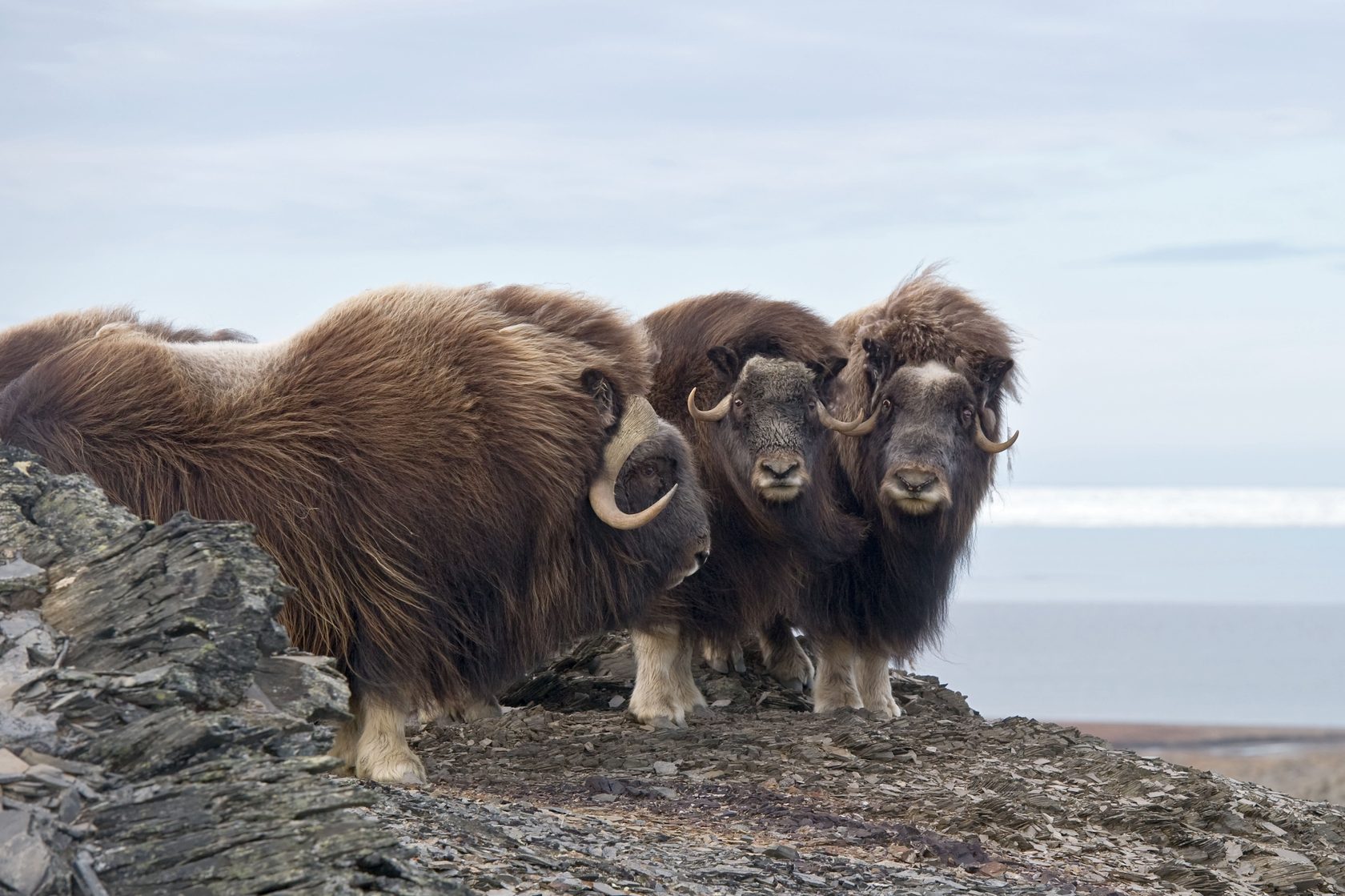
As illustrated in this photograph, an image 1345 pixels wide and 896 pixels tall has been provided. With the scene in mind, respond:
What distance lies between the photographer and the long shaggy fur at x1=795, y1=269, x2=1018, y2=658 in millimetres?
5703

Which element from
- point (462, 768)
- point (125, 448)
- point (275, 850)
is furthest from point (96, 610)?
point (462, 768)

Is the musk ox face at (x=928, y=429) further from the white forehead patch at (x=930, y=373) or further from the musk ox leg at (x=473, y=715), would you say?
the musk ox leg at (x=473, y=715)

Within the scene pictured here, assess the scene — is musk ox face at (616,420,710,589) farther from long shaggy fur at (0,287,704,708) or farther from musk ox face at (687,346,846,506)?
musk ox face at (687,346,846,506)

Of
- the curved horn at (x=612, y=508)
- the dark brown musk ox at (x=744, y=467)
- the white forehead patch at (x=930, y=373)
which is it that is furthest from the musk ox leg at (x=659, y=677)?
the white forehead patch at (x=930, y=373)

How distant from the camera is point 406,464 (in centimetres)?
402

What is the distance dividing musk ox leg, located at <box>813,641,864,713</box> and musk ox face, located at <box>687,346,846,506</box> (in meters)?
0.76

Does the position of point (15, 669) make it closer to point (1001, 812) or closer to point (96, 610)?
point (96, 610)

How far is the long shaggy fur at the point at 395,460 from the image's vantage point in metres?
3.84

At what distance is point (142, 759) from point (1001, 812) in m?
2.76

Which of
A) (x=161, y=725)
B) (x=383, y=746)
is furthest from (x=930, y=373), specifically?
(x=161, y=725)

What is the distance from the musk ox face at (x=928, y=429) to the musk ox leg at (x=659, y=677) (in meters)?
0.90

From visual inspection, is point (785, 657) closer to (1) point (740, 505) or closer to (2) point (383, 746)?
(1) point (740, 505)

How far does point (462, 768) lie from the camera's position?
4656 mm

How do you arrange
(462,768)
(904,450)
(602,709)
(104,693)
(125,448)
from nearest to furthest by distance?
(104,693) < (125,448) < (462,768) < (904,450) < (602,709)
